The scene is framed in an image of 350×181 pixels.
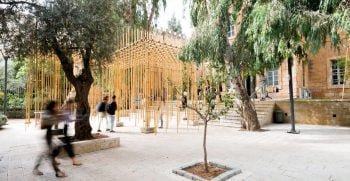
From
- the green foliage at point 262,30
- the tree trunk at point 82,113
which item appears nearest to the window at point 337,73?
the green foliage at point 262,30

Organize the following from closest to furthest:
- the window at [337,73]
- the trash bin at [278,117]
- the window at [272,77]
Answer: the trash bin at [278,117]
the window at [337,73]
the window at [272,77]

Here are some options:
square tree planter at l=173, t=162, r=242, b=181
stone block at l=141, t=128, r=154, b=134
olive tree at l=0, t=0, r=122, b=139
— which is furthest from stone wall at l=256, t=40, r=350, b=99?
olive tree at l=0, t=0, r=122, b=139

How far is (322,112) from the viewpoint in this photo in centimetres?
1106

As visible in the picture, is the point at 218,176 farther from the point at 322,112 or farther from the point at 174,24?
the point at 174,24

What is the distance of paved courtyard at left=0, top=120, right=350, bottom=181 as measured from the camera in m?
4.80

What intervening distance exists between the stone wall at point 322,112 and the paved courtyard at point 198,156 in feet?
4.94

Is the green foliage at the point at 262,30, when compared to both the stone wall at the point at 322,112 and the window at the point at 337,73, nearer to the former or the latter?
the stone wall at the point at 322,112

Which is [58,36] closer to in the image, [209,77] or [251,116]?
[209,77]

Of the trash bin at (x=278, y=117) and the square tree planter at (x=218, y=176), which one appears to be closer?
the square tree planter at (x=218, y=176)

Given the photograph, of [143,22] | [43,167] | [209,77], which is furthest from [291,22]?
[143,22]

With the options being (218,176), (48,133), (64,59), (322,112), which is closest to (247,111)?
(322,112)

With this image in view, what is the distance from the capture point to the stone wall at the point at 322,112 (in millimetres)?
10539

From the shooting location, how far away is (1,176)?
479 centimetres

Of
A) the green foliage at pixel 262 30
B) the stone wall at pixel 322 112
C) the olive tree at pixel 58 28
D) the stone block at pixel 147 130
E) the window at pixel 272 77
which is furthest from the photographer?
the window at pixel 272 77
